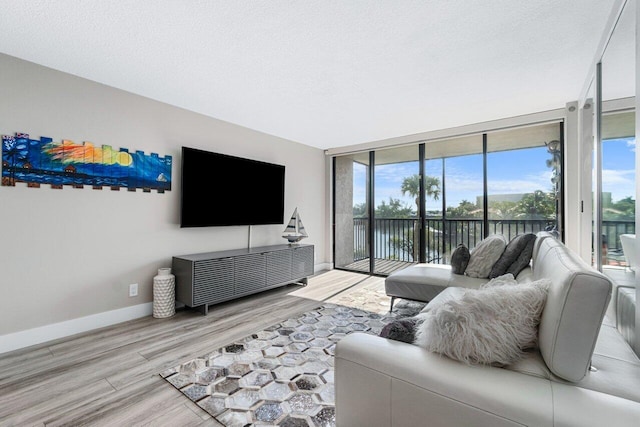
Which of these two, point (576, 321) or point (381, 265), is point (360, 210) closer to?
point (381, 265)

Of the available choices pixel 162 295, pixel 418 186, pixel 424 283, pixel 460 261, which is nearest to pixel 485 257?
pixel 460 261

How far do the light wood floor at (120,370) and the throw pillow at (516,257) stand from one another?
1.99 m

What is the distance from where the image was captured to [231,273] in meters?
3.35

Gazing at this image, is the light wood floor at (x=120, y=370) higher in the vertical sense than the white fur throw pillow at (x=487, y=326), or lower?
lower

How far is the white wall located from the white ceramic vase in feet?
0.50

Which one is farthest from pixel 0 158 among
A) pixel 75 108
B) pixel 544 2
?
pixel 544 2

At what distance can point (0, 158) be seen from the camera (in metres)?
2.26

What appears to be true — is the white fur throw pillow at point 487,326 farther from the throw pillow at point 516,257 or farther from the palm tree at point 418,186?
the palm tree at point 418,186

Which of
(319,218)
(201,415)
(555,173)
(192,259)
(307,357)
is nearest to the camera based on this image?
(201,415)

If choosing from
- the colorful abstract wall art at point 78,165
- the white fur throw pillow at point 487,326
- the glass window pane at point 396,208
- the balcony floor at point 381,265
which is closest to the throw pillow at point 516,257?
the white fur throw pillow at point 487,326

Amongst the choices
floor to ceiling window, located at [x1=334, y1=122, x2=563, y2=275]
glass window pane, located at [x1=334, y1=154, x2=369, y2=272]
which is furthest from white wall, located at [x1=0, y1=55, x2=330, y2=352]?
floor to ceiling window, located at [x1=334, y1=122, x2=563, y2=275]

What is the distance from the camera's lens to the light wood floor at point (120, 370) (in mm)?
1590

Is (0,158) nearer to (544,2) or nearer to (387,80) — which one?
(387,80)

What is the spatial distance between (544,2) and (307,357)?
284cm
